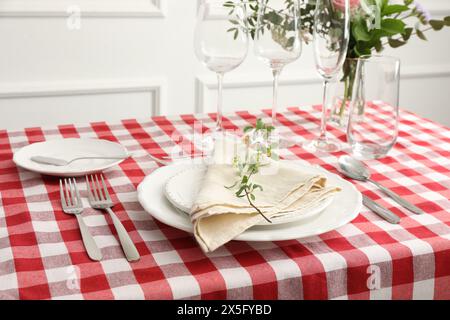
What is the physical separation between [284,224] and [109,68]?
1773mm

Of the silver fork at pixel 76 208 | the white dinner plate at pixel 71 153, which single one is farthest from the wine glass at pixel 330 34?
the silver fork at pixel 76 208

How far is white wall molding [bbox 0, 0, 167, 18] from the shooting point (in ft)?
7.47

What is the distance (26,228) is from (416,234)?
1.88 feet

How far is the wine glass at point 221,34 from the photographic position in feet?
3.79

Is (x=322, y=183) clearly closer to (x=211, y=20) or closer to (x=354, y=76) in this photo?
(x=211, y=20)

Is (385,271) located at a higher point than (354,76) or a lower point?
lower

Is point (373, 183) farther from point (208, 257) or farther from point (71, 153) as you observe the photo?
point (71, 153)

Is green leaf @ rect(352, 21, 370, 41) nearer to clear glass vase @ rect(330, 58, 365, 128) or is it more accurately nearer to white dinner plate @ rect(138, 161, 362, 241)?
clear glass vase @ rect(330, 58, 365, 128)

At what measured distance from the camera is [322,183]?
37.5 inches

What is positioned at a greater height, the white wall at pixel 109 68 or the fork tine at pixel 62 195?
the white wall at pixel 109 68

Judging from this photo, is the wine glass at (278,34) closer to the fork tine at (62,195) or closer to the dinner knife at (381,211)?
the dinner knife at (381,211)

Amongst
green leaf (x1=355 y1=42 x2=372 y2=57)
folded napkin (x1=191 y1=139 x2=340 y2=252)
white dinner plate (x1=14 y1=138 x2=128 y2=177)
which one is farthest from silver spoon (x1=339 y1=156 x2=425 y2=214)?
white dinner plate (x1=14 y1=138 x2=128 y2=177)
